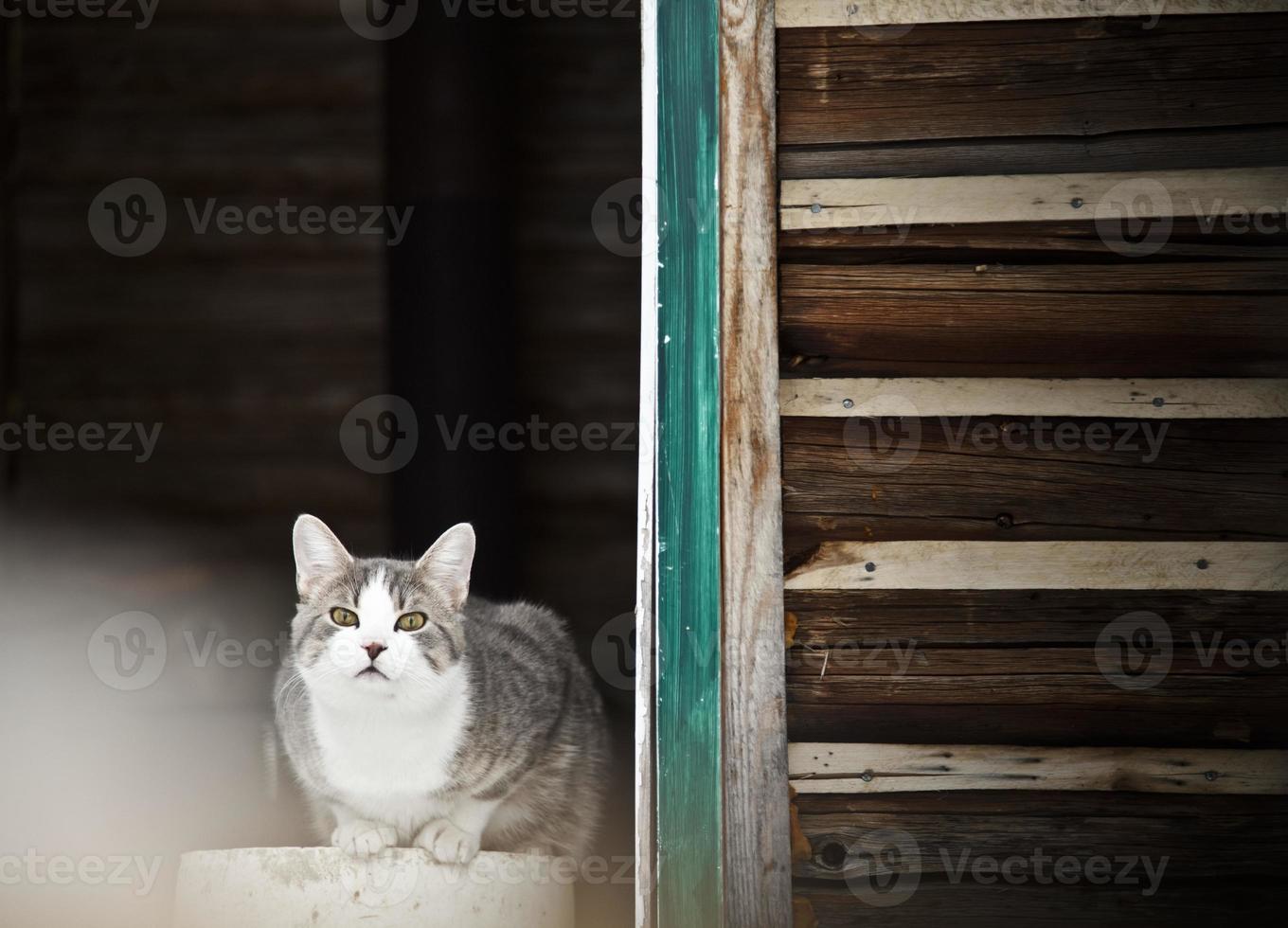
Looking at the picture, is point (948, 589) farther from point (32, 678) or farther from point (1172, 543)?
point (32, 678)

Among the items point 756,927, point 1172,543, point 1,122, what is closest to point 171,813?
point 756,927

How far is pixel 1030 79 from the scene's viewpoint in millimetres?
2582

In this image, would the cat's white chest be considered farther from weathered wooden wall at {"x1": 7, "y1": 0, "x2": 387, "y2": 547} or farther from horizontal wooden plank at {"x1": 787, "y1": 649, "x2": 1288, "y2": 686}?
weathered wooden wall at {"x1": 7, "y1": 0, "x2": 387, "y2": 547}

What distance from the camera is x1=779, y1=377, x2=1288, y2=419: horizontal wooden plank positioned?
256cm

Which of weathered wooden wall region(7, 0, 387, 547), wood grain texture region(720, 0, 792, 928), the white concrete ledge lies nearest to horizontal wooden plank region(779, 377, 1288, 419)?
wood grain texture region(720, 0, 792, 928)

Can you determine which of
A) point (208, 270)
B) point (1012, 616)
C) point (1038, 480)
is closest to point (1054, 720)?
point (1012, 616)

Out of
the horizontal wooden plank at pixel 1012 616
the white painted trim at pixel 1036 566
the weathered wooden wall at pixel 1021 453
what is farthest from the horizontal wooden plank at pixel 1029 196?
the horizontal wooden plank at pixel 1012 616

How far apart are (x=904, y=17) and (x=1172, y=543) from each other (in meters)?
1.28

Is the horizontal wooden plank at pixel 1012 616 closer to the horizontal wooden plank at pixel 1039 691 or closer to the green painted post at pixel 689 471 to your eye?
the horizontal wooden plank at pixel 1039 691

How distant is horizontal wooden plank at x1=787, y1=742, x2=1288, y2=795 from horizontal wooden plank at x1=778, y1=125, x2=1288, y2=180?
4.09ft

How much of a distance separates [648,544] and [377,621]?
0.70m

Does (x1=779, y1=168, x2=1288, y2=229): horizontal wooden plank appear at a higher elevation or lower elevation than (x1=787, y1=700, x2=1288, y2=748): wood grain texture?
higher

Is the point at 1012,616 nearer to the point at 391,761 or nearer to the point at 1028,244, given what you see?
the point at 1028,244

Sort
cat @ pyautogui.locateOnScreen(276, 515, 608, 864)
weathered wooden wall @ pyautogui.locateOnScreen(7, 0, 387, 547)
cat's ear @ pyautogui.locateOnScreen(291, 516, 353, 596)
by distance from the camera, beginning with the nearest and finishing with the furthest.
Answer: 1. cat @ pyautogui.locateOnScreen(276, 515, 608, 864)
2. cat's ear @ pyautogui.locateOnScreen(291, 516, 353, 596)
3. weathered wooden wall @ pyautogui.locateOnScreen(7, 0, 387, 547)
